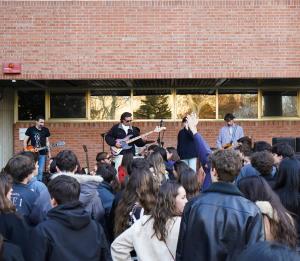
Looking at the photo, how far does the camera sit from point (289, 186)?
5.54m

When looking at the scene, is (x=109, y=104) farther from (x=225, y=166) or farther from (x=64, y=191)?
(x=225, y=166)

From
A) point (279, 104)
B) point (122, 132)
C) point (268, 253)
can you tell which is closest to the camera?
point (268, 253)

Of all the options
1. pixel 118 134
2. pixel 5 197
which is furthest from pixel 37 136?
pixel 5 197

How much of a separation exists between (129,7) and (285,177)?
9.18m

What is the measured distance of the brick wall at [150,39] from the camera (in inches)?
535

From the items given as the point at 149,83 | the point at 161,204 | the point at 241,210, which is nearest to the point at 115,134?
the point at 149,83

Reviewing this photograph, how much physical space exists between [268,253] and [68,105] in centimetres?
1464

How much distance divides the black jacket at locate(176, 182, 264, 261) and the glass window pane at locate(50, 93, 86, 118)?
12491mm

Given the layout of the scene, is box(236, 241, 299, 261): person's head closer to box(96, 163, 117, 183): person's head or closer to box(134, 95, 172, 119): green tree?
box(96, 163, 117, 183): person's head

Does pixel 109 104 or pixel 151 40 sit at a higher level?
pixel 151 40

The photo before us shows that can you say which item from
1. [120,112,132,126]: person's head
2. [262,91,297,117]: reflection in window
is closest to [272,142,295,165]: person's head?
[120,112,132,126]: person's head

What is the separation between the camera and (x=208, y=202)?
12.1ft

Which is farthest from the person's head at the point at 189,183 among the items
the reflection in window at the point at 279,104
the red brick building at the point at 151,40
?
→ the reflection in window at the point at 279,104

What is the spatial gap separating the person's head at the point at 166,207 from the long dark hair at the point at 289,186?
1.63 m
